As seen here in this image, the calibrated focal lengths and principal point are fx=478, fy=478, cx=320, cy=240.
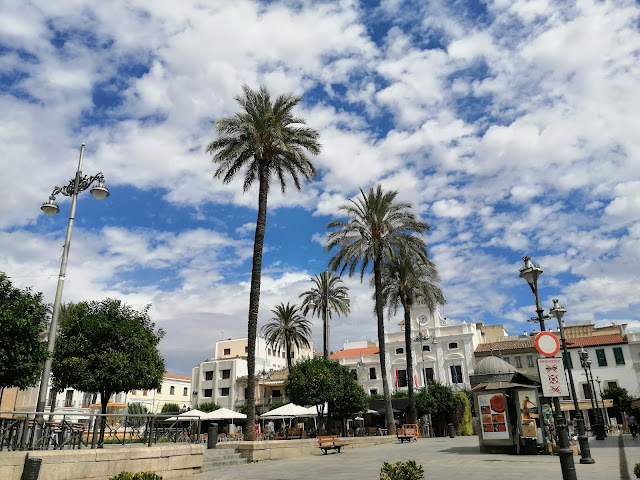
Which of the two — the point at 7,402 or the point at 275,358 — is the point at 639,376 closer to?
the point at 275,358

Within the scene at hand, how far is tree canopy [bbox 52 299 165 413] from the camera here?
58.4 ft

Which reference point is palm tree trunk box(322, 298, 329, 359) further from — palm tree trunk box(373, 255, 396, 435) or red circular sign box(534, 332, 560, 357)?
red circular sign box(534, 332, 560, 357)

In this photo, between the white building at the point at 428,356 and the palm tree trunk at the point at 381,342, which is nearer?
the palm tree trunk at the point at 381,342

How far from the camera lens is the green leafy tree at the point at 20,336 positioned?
13164 millimetres

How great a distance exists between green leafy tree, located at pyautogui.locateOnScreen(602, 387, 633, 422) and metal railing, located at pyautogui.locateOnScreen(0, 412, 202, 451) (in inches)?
1897

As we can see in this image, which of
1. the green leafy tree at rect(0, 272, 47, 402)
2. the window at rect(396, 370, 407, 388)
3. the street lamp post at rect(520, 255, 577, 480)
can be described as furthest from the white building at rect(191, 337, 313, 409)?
the street lamp post at rect(520, 255, 577, 480)

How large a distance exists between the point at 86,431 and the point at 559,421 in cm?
1118

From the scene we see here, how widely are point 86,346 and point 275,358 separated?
62.4 metres

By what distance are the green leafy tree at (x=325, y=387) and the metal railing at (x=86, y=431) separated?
50.0ft

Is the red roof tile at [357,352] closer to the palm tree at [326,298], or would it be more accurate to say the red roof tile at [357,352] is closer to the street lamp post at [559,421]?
the palm tree at [326,298]

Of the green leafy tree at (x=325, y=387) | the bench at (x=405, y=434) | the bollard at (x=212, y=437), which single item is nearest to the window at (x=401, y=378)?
the green leafy tree at (x=325, y=387)

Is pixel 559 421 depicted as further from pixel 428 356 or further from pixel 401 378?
pixel 401 378

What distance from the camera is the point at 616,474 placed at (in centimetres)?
1119

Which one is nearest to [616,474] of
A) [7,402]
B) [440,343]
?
[440,343]
